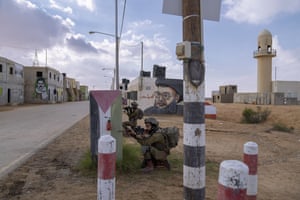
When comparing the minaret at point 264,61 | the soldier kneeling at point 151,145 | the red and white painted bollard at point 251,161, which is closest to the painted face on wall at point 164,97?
the soldier kneeling at point 151,145

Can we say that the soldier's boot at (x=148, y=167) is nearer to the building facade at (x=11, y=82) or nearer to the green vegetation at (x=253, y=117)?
the green vegetation at (x=253, y=117)

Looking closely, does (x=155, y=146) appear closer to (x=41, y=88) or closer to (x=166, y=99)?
(x=166, y=99)

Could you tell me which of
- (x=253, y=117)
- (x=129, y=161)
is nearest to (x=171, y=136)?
(x=129, y=161)

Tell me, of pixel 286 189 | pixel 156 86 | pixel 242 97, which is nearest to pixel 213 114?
pixel 156 86

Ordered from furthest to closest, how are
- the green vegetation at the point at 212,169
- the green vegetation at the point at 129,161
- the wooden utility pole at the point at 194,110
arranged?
1. the green vegetation at the point at 212,169
2. the green vegetation at the point at 129,161
3. the wooden utility pole at the point at 194,110

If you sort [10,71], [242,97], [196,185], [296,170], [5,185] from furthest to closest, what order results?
[242,97] < [10,71] < [296,170] < [5,185] < [196,185]

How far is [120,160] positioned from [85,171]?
0.71 meters

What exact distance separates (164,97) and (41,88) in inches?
1309

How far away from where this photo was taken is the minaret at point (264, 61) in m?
49.6

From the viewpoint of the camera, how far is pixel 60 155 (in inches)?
285

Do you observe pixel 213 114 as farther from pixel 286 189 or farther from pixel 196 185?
pixel 196 185

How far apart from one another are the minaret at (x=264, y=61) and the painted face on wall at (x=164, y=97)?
30995 mm

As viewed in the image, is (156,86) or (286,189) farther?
(156,86)

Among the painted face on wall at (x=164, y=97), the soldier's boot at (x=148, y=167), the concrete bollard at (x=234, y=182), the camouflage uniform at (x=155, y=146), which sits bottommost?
the soldier's boot at (x=148, y=167)
